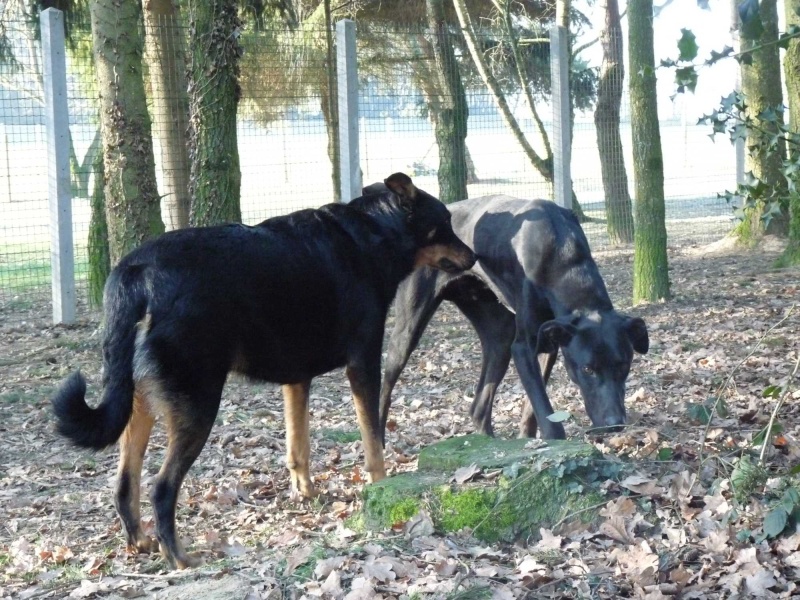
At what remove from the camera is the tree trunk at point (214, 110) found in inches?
353

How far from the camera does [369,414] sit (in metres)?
5.71

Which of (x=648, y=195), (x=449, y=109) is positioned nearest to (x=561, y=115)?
(x=449, y=109)

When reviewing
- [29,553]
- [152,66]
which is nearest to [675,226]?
[152,66]

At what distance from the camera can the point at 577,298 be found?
6.18 metres

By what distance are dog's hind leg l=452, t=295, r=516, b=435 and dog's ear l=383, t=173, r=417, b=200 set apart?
1182 millimetres

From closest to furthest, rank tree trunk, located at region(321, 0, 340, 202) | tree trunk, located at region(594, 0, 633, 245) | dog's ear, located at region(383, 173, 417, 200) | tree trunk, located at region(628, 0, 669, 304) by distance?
dog's ear, located at region(383, 173, 417, 200) → tree trunk, located at region(628, 0, 669, 304) → tree trunk, located at region(321, 0, 340, 202) → tree trunk, located at region(594, 0, 633, 245)

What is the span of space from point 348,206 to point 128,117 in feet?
14.3

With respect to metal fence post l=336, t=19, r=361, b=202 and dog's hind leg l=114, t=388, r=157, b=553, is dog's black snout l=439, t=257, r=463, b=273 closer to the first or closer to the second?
dog's hind leg l=114, t=388, r=157, b=553

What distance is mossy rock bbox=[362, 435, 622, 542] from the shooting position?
4469 millimetres

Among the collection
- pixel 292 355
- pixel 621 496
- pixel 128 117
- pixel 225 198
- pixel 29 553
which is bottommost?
pixel 29 553

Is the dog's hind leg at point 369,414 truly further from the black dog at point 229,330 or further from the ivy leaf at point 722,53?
the ivy leaf at point 722,53

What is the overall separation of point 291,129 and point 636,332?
8386mm

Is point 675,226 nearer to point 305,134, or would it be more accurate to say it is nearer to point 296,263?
point 305,134

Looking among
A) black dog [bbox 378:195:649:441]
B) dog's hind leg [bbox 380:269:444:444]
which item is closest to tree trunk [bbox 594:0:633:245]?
→ black dog [bbox 378:195:649:441]
